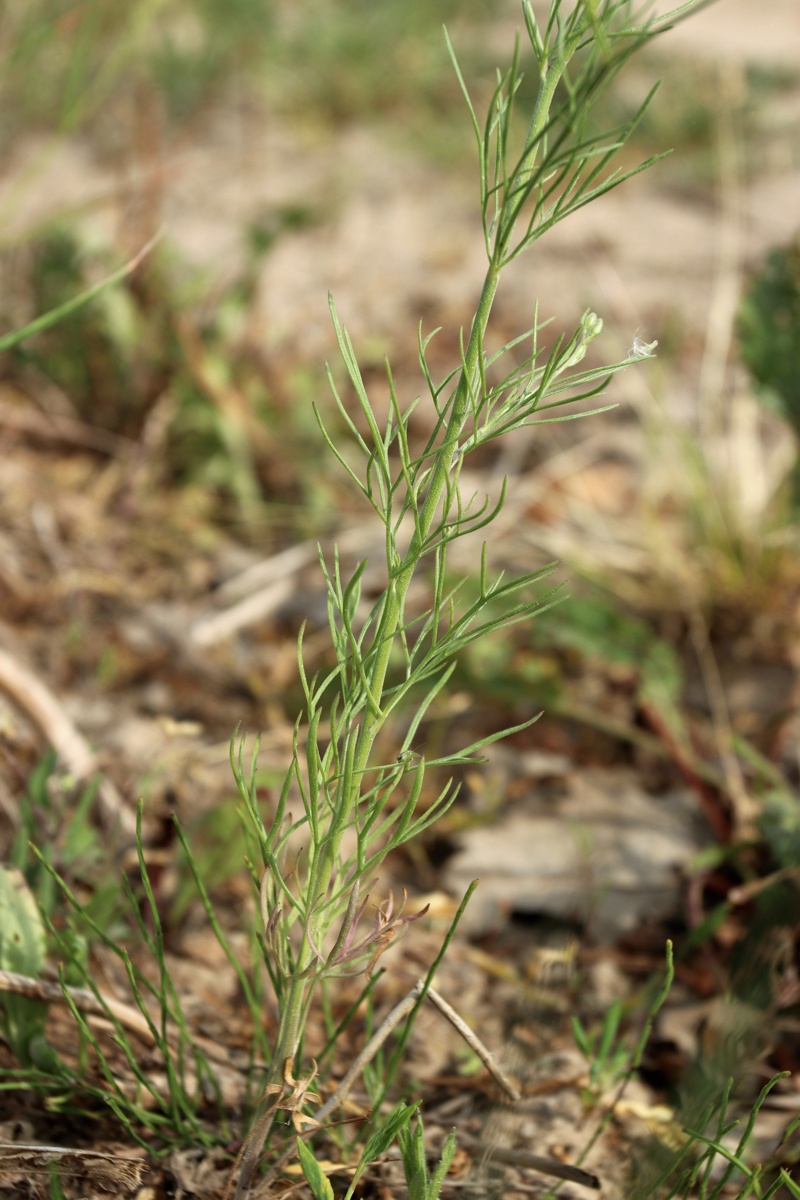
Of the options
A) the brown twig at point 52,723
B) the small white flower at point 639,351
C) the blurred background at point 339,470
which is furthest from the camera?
the blurred background at point 339,470

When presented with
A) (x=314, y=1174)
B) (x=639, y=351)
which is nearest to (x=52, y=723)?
(x=314, y=1174)

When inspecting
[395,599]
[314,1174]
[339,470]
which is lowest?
[314,1174]

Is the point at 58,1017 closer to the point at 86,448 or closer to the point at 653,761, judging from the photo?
the point at 653,761

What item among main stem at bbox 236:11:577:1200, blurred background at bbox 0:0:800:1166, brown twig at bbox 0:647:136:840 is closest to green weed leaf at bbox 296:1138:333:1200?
main stem at bbox 236:11:577:1200

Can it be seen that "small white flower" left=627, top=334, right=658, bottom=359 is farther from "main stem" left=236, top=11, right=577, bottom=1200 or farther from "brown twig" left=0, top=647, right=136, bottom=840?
"brown twig" left=0, top=647, right=136, bottom=840

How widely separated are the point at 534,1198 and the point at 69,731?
1.00 metres

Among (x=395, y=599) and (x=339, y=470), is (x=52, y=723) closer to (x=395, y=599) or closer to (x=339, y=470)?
(x=395, y=599)

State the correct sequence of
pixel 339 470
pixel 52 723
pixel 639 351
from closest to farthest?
pixel 639 351 → pixel 52 723 → pixel 339 470

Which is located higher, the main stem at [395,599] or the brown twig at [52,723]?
the main stem at [395,599]

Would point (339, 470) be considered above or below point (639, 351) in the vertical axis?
below

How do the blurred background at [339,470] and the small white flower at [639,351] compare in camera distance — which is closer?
the small white flower at [639,351]

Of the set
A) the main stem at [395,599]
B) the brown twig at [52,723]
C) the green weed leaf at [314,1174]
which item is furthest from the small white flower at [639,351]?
the brown twig at [52,723]

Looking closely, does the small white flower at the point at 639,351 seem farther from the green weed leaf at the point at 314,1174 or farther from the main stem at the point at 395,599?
the green weed leaf at the point at 314,1174

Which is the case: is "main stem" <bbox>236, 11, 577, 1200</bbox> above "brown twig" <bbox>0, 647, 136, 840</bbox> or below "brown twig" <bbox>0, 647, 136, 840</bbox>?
above
